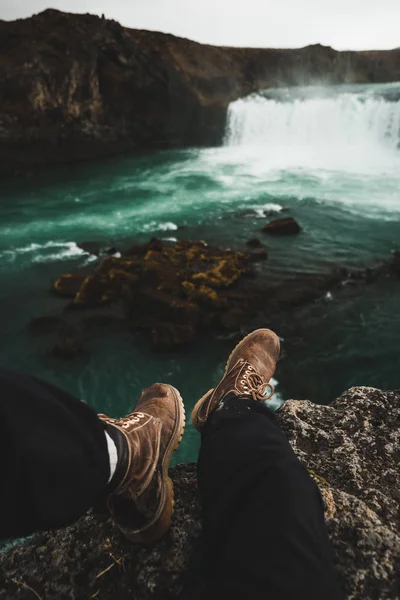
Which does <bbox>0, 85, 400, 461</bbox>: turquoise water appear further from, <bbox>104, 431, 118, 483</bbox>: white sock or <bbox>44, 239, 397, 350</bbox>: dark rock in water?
<bbox>104, 431, 118, 483</bbox>: white sock

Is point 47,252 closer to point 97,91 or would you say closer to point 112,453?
point 112,453

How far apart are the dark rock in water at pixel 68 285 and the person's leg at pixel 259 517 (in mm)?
7606

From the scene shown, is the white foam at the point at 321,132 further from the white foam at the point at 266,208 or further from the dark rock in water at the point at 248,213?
the dark rock in water at the point at 248,213

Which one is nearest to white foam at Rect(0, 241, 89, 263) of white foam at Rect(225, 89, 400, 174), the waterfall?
white foam at Rect(225, 89, 400, 174)

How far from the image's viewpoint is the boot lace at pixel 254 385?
200cm

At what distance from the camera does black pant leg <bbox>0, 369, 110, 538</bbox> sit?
97 centimetres

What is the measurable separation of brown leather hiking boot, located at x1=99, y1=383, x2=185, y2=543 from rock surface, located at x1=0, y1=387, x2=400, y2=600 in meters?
0.09

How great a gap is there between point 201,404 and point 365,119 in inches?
997

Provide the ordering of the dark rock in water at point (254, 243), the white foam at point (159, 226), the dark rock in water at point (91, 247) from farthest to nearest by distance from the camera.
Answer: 1. the white foam at point (159, 226)
2. the dark rock in water at point (91, 247)
3. the dark rock in water at point (254, 243)

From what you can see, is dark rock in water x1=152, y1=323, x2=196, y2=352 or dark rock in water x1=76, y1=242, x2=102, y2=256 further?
dark rock in water x1=76, y1=242, x2=102, y2=256

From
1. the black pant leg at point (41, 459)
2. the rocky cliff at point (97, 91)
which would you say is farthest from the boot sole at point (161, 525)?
the rocky cliff at point (97, 91)

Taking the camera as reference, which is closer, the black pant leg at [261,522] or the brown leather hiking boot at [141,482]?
the black pant leg at [261,522]

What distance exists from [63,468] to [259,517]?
618mm

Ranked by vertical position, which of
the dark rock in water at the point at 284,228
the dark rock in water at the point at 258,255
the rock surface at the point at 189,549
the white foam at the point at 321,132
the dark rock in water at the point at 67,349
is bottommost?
the dark rock in water at the point at 67,349
